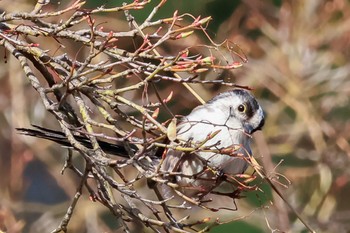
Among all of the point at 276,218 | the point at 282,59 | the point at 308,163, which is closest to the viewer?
the point at 276,218

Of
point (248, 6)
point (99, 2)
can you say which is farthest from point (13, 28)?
point (99, 2)

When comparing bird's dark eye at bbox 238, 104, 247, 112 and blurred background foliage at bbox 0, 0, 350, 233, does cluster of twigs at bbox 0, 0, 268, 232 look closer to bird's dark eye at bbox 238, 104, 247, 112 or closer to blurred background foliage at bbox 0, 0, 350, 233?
bird's dark eye at bbox 238, 104, 247, 112

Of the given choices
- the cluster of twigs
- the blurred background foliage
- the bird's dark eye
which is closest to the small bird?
the bird's dark eye

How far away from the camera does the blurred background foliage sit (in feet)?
11.5

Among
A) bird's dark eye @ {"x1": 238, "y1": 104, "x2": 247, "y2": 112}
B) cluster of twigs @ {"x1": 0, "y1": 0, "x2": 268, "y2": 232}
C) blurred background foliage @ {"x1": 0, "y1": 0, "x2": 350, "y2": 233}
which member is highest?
cluster of twigs @ {"x1": 0, "y1": 0, "x2": 268, "y2": 232}

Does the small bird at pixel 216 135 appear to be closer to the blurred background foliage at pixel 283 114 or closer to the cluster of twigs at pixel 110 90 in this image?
the cluster of twigs at pixel 110 90

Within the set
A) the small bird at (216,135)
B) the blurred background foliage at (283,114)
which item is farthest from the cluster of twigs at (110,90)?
the blurred background foliage at (283,114)

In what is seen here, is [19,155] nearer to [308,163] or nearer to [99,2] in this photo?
[99,2]

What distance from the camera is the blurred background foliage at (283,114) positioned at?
3.49m

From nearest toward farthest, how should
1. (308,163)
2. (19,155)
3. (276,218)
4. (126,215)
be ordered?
(126,215)
(276,218)
(19,155)
(308,163)

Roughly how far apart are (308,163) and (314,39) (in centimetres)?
81

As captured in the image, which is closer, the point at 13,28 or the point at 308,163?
the point at 13,28

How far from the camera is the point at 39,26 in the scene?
5.20 ft

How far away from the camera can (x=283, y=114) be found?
3.94m
